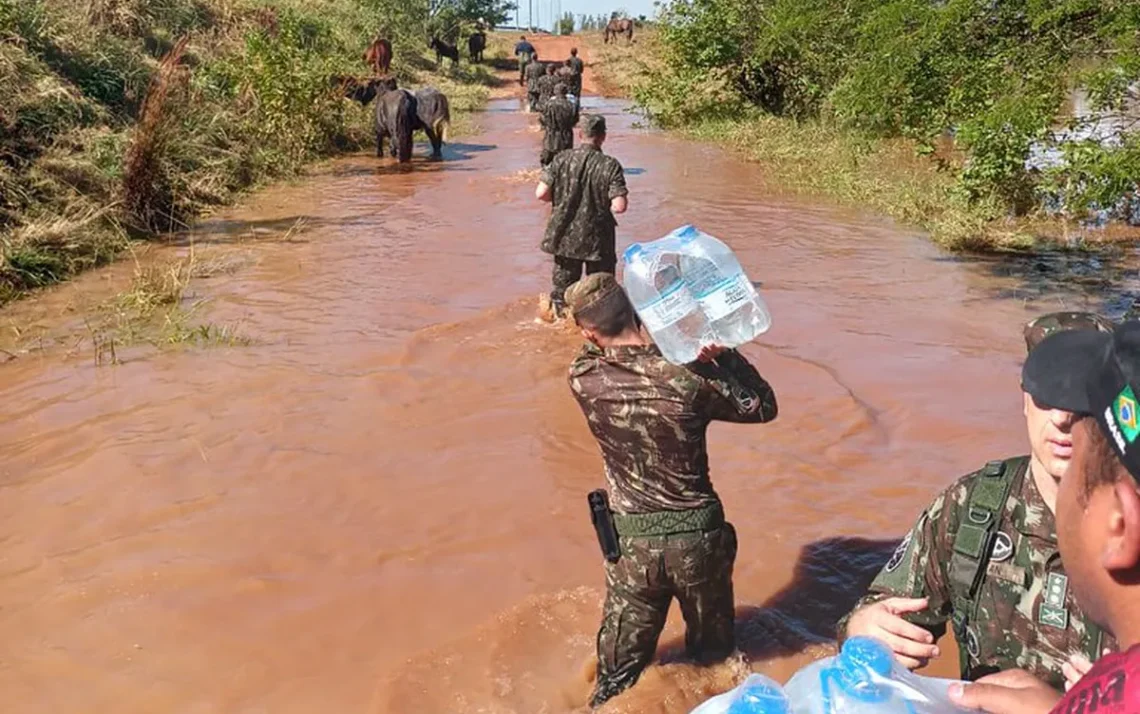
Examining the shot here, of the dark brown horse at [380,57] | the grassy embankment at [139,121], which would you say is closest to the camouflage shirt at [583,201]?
the grassy embankment at [139,121]

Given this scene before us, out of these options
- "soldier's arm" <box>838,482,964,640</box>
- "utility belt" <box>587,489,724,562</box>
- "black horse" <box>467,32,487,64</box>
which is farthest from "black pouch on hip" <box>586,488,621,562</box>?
"black horse" <box>467,32,487,64</box>

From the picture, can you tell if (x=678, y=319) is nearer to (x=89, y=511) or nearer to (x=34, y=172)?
(x=89, y=511)

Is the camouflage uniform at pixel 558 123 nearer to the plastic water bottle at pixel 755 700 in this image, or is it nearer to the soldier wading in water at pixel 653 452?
the soldier wading in water at pixel 653 452

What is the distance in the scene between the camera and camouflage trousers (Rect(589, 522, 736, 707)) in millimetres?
2898

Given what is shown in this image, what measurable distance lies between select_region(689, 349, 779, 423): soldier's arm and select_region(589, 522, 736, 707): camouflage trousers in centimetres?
39

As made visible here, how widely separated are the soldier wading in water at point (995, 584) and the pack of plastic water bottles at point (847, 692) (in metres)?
0.37

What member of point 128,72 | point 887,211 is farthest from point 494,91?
point 887,211

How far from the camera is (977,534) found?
Result: 72.4 inches

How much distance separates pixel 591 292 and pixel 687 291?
0.97 ft

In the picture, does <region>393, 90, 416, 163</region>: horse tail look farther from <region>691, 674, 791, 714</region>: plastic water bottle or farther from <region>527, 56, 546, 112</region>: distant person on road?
<region>691, 674, 791, 714</region>: plastic water bottle

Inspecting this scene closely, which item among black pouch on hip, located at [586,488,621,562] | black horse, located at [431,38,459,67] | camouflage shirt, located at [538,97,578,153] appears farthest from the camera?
black horse, located at [431,38,459,67]

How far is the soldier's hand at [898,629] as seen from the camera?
1818 mm

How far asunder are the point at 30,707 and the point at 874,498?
362cm

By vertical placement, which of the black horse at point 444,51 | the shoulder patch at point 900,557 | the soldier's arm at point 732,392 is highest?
the black horse at point 444,51
